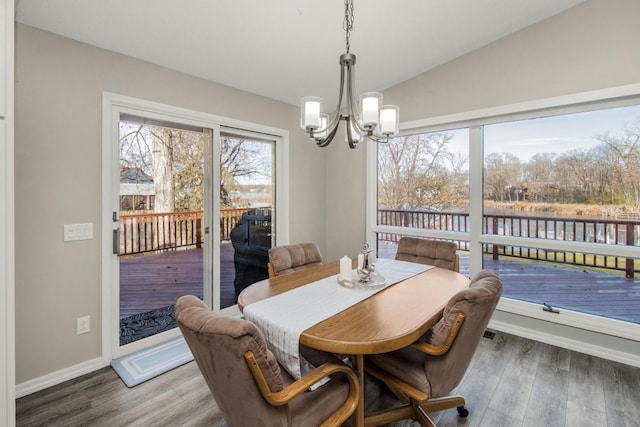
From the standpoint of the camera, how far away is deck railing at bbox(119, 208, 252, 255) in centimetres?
265

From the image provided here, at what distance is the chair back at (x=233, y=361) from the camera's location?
103cm

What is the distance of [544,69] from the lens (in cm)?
275

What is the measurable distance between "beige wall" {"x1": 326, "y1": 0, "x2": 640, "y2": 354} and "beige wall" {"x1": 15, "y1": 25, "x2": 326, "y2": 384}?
2.43 meters

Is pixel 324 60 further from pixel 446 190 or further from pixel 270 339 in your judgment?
pixel 270 339

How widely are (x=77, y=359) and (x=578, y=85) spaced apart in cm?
456

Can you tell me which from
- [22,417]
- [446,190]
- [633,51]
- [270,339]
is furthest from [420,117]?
[22,417]

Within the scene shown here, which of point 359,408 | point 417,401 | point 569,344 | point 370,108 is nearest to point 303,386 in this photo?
point 359,408

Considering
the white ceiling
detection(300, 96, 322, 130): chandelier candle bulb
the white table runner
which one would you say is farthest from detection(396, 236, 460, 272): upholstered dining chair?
the white ceiling

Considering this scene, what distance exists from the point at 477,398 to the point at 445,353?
0.92 meters

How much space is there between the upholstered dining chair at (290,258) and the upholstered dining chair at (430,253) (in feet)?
2.75

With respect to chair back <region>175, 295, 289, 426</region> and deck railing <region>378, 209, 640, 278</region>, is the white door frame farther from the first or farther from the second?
deck railing <region>378, 209, 640, 278</region>

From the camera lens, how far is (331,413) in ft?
4.24

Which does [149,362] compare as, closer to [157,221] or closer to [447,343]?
[157,221]

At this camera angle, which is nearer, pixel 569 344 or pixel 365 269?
pixel 365 269
